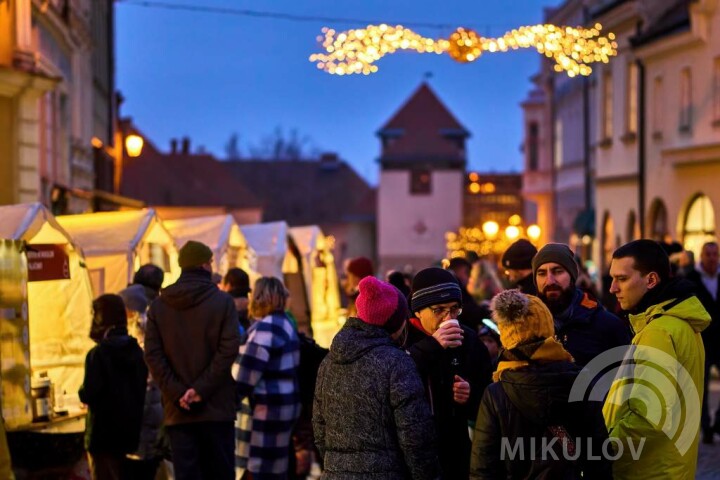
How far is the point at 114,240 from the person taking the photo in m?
15.4

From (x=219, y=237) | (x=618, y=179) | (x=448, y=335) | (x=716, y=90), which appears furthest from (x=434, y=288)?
(x=618, y=179)

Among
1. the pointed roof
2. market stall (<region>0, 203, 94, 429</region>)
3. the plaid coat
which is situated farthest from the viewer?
the pointed roof

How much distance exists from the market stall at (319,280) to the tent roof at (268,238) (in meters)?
1.03

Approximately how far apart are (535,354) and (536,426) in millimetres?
279

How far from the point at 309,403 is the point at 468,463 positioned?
13.2 feet

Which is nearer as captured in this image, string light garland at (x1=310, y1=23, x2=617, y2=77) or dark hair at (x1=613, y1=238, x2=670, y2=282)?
dark hair at (x1=613, y1=238, x2=670, y2=282)

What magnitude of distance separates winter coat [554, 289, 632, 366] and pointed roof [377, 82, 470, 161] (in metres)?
92.4

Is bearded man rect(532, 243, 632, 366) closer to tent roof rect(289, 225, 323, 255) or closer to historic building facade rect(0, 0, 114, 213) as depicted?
historic building facade rect(0, 0, 114, 213)

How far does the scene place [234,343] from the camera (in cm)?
947

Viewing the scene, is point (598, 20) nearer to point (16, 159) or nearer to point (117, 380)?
point (16, 159)

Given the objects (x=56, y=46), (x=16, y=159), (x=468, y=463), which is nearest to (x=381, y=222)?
(x=56, y=46)

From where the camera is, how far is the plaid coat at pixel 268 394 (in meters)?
10.3

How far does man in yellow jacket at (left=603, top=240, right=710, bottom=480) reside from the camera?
6.05 m

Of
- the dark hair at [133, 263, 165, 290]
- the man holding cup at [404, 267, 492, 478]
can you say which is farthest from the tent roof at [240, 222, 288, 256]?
the man holding cup at [404, 267, 492, 478]
